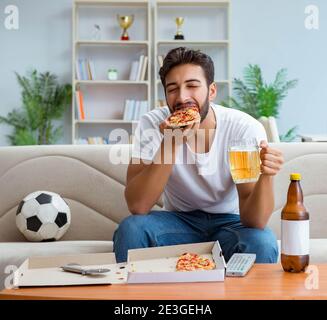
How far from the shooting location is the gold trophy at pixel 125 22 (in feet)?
22.6

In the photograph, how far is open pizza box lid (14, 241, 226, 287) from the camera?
146 cm

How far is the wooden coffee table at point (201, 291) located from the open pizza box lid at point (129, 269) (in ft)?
0.06

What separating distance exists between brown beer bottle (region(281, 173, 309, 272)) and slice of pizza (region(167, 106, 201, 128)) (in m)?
0.57

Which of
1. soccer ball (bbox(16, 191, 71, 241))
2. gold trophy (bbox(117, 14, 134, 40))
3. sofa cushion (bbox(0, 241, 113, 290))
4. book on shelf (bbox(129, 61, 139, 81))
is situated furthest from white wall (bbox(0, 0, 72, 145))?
sofa cushion (bbox(0, 241, 113, 290))

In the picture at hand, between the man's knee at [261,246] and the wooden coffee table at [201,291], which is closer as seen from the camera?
the wooden coffee table at [201,291]

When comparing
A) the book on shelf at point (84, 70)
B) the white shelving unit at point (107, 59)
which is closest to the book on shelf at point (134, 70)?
the white shelving unit at point (107, 59)

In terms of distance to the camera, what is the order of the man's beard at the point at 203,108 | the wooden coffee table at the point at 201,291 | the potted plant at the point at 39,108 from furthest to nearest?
Answer: the potted plant at the point at 39,108, the man's beard at the point at 203,108, the wooden coffee table at the point at 201,291

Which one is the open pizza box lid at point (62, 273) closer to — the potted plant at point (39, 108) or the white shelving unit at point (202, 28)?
the potted plant at point (39, 108)

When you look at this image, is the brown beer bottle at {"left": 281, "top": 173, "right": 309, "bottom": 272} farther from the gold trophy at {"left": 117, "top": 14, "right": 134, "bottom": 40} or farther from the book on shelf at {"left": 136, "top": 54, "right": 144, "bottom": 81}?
the gold trophy at {"left": 117, "top": 14, "right": 134, "bottom": 40}

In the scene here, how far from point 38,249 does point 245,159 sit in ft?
3.49

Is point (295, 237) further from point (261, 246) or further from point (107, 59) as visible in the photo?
point (107, 59)
